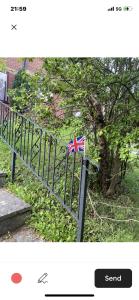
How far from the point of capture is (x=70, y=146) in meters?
2.72

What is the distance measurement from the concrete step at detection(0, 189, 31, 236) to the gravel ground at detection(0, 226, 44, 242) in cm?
4

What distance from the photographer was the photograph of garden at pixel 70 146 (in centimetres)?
284

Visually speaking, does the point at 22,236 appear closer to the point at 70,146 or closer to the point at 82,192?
the point at 82,192

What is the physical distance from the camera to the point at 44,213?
2949mm

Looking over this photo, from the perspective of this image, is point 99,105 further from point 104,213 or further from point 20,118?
point 104,213

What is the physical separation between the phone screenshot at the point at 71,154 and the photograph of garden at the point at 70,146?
11mm

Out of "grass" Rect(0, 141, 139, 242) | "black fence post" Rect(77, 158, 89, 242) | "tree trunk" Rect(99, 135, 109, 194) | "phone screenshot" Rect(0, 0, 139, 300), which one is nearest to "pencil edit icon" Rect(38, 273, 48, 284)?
"phone screenshot" Rect(0, 0, 139, 300)

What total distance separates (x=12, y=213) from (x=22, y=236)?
201 millimetres

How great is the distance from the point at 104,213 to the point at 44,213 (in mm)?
787

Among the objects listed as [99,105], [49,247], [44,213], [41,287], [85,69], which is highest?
[85,69]
